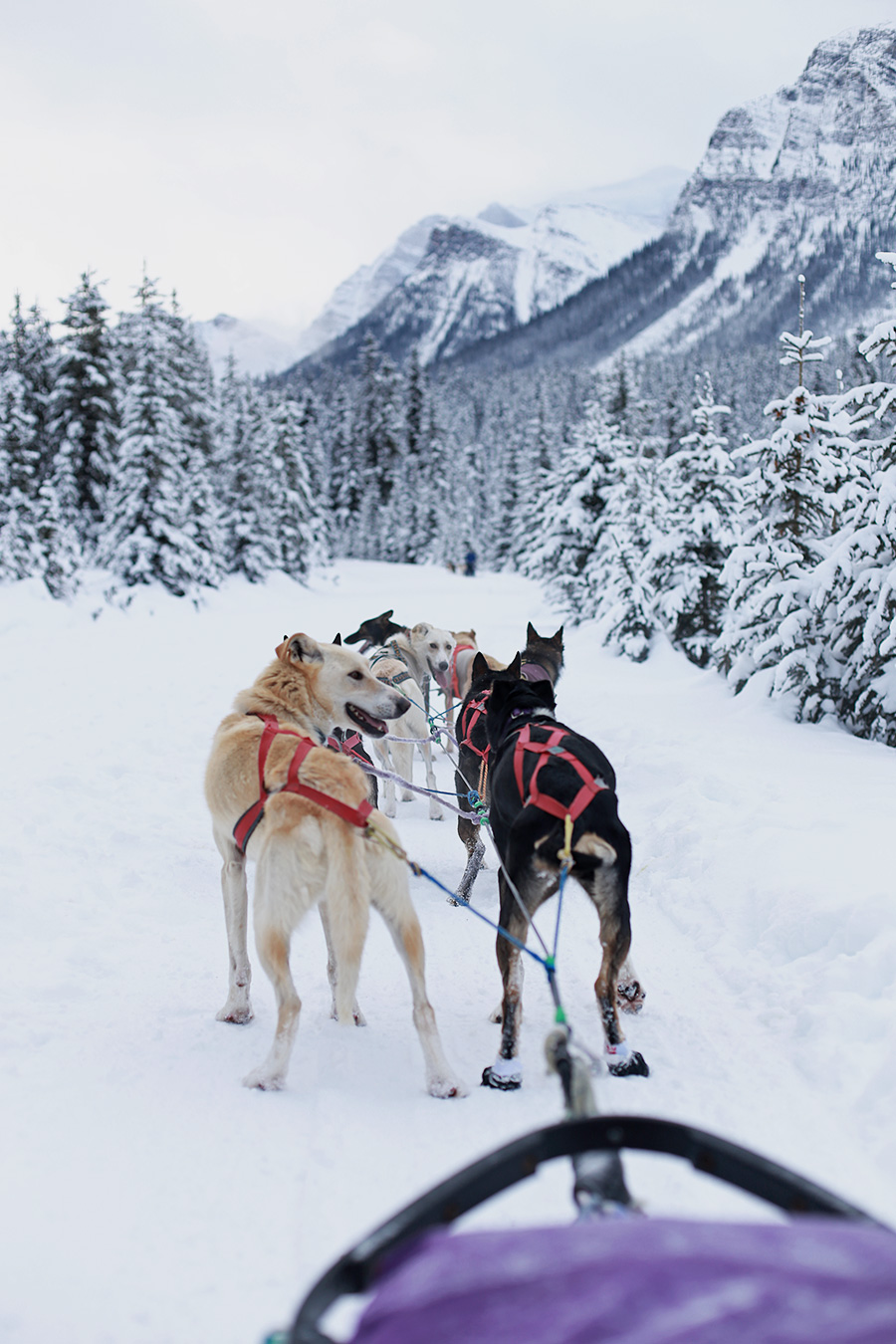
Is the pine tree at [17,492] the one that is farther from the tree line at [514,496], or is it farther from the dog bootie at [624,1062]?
the dog bootie at [624,1062]

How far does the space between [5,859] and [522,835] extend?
3.95 metres

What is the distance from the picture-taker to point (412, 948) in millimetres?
3301

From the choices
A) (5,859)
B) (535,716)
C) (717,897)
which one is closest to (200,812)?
(5,859)

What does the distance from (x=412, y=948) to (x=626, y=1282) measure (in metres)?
2.34

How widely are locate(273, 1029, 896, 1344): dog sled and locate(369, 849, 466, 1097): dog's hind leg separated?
1.95m

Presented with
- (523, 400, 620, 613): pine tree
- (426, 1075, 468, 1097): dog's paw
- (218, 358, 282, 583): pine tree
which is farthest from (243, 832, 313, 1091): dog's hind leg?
(218, 358, 282, 583): pine tree

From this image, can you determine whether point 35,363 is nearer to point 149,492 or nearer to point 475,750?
point 149,492

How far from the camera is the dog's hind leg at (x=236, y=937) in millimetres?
3916

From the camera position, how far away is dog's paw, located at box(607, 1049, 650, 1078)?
3453mm

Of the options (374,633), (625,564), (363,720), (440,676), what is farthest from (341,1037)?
(625,564)

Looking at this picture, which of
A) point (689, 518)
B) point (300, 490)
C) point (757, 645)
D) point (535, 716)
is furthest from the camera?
point (300, 490)

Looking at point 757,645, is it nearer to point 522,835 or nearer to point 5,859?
point 522,835

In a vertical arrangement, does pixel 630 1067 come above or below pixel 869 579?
below

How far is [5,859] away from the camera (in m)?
5.47
